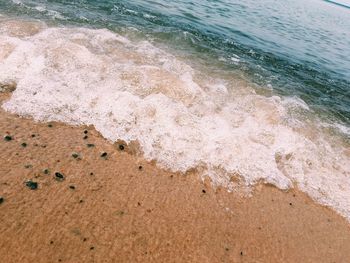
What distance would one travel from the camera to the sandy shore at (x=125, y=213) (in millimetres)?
5070

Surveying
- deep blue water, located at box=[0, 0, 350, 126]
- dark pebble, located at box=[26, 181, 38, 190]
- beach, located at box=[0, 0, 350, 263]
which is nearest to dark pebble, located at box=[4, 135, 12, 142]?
beach, located at box=[0, 0, 350, 263]

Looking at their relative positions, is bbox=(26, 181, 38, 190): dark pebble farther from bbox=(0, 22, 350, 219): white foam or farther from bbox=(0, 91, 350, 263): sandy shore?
bbox=(0, 22, 350, 219): white foam

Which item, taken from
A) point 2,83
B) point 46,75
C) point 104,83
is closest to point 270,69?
point 104,83

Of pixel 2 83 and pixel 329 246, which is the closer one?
pixel 329 246

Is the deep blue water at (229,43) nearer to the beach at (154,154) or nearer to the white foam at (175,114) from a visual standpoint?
the beach at (154,154)

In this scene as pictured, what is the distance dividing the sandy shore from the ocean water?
445 millimetres

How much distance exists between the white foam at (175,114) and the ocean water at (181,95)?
0.09 ft

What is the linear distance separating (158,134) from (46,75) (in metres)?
3.32

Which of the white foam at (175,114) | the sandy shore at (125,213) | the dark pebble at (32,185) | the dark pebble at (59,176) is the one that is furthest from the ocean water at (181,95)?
the dark pebble at (32,185)

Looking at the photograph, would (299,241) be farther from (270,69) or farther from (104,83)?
(270,69)

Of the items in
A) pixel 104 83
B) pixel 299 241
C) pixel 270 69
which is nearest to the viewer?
pixel 299 241

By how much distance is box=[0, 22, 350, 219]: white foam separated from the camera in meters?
7.42

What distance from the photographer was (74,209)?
217 inches

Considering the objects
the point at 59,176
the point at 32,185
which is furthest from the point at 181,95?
the point at 32,185
